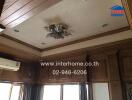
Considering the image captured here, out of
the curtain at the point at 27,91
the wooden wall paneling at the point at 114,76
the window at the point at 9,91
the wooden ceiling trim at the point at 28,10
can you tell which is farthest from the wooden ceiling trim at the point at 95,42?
the wooden ceiling trim at the point at 28,10

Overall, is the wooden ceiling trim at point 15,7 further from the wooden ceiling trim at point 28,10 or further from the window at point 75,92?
the window at point 75,92

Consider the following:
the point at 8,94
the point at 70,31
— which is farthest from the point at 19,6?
the point at 8,94

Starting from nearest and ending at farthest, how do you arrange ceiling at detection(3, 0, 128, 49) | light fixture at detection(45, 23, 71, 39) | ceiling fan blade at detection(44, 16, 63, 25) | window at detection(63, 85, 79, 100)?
ceiling at detection(3, 0, 128, 49) → ceiling fan blade at detection(44, 16, 63, 25) → light fixture at detection(45, 23, 71, 39) → window at detection(63, 85, 79, 100)

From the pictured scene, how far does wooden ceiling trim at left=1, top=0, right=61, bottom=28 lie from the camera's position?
152cm

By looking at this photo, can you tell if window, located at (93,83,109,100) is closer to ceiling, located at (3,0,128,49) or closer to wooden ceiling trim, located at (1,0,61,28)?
ceiling, located at (3,0,128,49)

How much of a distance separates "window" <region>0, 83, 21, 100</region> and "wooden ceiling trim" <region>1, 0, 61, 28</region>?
2.29 m

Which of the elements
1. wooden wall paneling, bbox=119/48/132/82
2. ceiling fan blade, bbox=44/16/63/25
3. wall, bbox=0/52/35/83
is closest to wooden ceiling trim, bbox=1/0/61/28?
ceiling fan blade, bbox=44/16/63/25

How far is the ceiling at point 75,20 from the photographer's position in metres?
1.99

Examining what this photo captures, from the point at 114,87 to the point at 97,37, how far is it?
3.86 ft

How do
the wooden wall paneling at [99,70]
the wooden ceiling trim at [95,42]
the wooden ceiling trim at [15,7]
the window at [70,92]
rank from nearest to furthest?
the wooden ceiling trim at [15,7], the wooden ceiling trim at [95,42], the wooden wall paneling at [99,70], the window at [70,92]

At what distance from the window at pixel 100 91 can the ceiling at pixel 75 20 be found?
121cm

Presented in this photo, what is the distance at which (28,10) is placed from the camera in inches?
64.9

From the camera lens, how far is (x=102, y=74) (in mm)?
2920

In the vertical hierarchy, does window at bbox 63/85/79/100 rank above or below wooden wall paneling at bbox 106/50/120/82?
below
